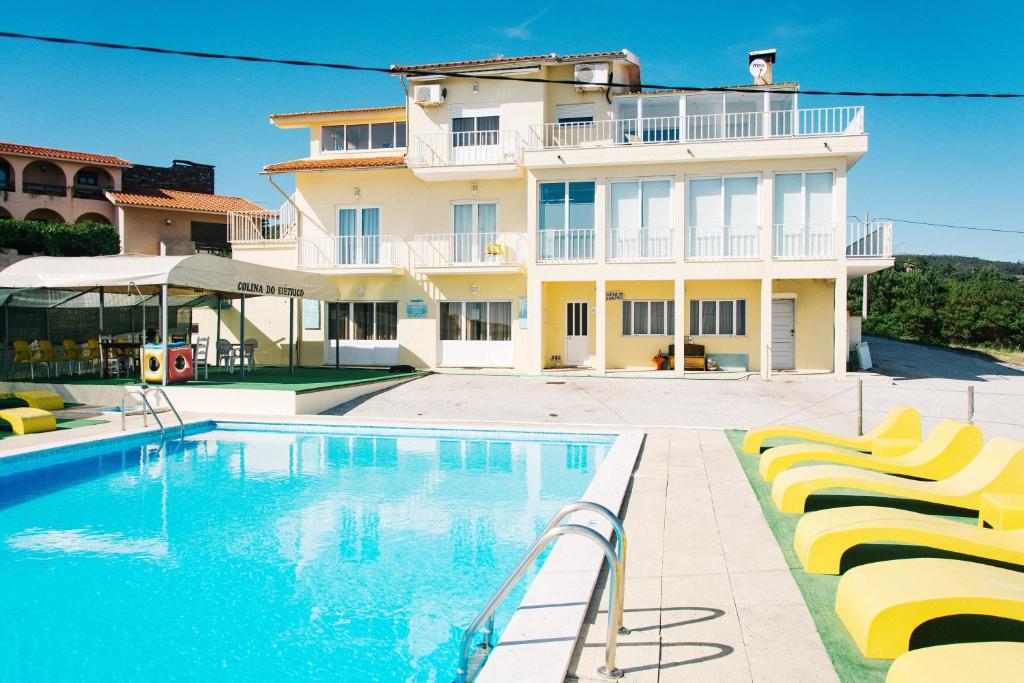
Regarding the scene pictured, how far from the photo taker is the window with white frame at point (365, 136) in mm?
24703

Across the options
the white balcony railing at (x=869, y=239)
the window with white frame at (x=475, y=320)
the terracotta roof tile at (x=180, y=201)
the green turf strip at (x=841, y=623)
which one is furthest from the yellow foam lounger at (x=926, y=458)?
the terracotta roof tile at (x=180, y=201)

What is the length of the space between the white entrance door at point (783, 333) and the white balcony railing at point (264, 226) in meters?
15.8

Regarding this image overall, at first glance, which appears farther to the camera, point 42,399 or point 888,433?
point 42,399

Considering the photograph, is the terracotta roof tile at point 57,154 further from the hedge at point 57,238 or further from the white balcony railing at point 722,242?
the white balcony railing at point 722,242

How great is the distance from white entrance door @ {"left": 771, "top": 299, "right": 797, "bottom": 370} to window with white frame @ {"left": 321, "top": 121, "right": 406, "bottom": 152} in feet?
45.4

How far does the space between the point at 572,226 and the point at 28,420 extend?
1414cm

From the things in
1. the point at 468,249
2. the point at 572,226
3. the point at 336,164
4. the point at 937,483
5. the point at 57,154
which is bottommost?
the point at 937,483

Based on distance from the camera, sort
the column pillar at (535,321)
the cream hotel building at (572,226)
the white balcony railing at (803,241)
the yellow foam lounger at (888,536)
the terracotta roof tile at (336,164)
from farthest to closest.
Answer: the terracotta roof tile at (336,164)
the column pillar at (535,321)
the cream hotel building at (572,226)
the white balcony railing at (803,241)
the yellow foam lounger at (888,536)

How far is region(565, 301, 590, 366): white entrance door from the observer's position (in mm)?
22067

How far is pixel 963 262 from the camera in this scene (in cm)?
6800

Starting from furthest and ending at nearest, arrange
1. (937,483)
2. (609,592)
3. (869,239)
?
(869,239)
(937,483)
(609,592)

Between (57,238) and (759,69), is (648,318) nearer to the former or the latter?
(759,69)

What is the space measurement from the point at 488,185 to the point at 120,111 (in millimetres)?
14406

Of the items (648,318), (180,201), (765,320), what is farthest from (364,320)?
(180,201)
